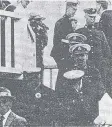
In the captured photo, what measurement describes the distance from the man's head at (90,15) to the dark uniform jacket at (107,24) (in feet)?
0.40

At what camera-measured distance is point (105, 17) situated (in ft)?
15.2

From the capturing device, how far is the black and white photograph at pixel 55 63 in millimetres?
4371

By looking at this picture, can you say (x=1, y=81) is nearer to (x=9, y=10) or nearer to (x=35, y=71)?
(x=35, y=71)

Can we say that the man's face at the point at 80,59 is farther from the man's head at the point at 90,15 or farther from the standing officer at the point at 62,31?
the man's head at the point at 90,15

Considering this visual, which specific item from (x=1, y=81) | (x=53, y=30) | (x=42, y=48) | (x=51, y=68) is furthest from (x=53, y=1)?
(x=1, y=81)

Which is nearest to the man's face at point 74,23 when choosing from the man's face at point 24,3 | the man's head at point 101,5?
the man's head at point 101,5

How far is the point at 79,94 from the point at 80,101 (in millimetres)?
102

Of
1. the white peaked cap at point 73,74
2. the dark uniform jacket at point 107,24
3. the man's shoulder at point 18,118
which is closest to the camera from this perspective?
the man's shoulder at point 18,118

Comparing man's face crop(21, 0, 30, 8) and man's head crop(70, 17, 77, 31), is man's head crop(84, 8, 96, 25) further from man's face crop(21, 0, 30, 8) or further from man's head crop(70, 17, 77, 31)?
man's face crop(21, 0, 30, 8)

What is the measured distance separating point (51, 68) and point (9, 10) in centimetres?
105

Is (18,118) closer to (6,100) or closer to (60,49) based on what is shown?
(6,100)

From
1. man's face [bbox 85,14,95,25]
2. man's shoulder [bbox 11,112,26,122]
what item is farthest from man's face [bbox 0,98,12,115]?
man's face [bbox 85,14,95,25]

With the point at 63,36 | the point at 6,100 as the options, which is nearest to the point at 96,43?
the point at 63,36

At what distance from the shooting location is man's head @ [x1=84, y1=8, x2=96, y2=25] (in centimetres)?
462
